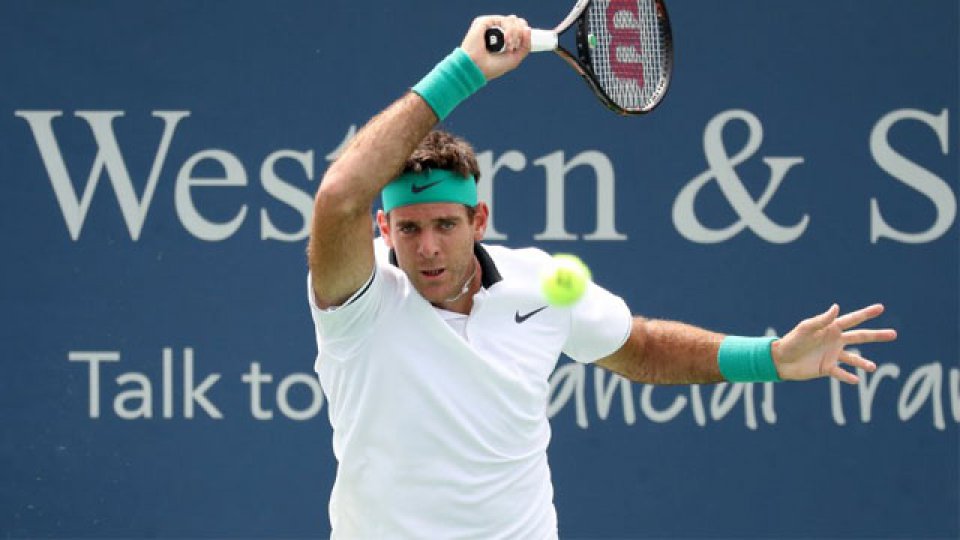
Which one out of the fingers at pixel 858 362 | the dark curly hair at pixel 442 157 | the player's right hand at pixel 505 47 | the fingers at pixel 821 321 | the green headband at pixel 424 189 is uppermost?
the player's right hand at pixel 505 47

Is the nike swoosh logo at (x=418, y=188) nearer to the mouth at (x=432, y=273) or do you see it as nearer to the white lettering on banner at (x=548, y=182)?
the mouth at (x=432, y=273)

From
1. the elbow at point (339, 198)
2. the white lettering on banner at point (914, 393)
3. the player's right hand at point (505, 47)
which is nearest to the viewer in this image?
the elbow at point (339, 198)

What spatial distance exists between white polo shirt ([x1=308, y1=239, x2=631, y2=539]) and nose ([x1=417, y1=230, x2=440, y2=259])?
73mm

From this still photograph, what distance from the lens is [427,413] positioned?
336cm

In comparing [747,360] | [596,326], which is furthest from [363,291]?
[747,360]

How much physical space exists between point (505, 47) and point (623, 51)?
0.65 m

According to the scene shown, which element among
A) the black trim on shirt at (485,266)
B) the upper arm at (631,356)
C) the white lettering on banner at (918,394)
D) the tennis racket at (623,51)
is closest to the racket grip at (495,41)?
the tennis racket at (623,51)

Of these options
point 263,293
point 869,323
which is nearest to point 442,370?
point 263,293

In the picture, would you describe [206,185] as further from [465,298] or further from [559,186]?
[465,298]

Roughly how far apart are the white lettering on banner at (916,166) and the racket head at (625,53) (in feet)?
6.17

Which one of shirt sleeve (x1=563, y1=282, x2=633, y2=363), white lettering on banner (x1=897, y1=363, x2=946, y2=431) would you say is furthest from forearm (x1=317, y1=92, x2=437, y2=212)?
white lettering on banner (x1=897, y1=363, x2=946, y2=431)

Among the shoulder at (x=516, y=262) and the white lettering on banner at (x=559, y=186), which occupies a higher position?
the white lettering on banner at (x=559, y=186)

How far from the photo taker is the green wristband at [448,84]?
10.4 feet

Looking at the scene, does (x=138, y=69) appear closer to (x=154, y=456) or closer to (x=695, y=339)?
(x=154, y=456)
